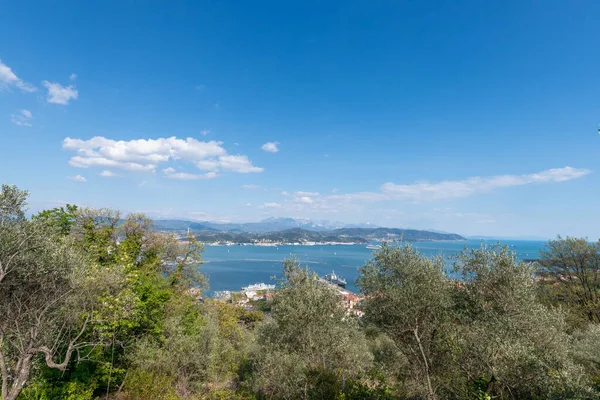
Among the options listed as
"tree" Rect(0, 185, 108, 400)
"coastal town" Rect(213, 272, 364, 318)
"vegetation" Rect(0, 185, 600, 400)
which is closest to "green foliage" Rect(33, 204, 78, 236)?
"vegetation" Rect(0, 185, 600, 400)

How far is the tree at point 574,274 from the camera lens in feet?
86.6

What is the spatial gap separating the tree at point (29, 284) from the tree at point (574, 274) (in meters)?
35.8

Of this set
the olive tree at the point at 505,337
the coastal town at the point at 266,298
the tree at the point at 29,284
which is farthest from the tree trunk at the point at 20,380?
the olive tree at the point at 505,337

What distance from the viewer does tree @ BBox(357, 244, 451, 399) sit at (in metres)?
12.4

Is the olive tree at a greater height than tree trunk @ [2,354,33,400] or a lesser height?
greater

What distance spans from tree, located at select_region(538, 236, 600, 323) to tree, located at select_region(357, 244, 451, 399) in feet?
68.1

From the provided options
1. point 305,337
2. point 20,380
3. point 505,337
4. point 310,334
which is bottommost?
point 20,380

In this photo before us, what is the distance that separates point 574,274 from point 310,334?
1197 inches

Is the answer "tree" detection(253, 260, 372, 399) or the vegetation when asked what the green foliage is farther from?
"tree" detection(253, 260, 372, 399)

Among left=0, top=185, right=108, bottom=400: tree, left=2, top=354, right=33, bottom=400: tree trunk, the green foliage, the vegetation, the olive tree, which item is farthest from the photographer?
the green foliage

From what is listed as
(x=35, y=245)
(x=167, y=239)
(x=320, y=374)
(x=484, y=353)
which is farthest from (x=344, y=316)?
(x=167, y=239)

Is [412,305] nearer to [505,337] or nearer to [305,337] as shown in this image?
[505,337]

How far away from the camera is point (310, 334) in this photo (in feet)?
47.2

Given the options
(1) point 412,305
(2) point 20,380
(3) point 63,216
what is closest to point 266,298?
(1) point 412,305
